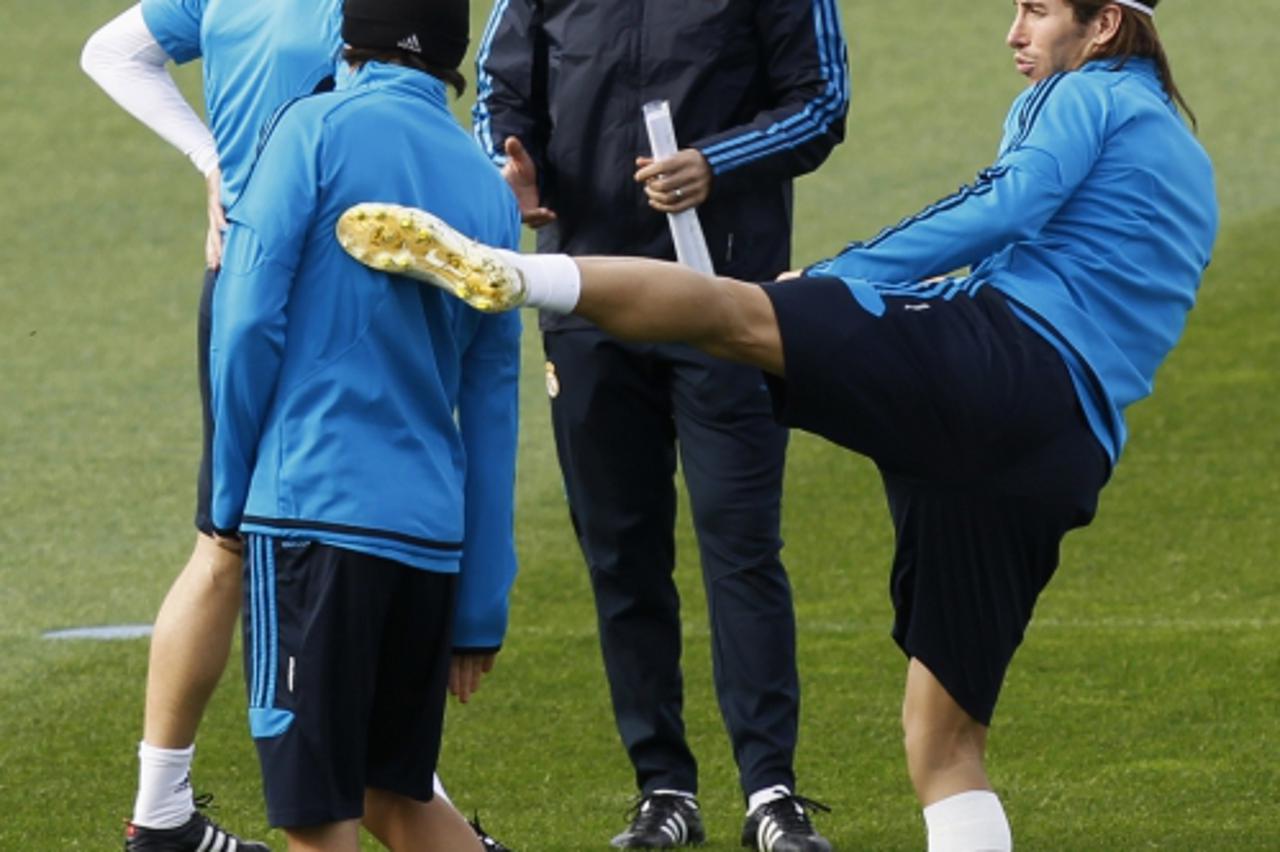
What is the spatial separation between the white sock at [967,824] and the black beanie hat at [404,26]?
163cm

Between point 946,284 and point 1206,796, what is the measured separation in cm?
194

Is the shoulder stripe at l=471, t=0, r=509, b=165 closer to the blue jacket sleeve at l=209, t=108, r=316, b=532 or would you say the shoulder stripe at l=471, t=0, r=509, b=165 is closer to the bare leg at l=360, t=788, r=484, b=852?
the blue jacket sleeve at l=209, t=108, r=316, b=532

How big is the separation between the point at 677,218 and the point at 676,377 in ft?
1.24

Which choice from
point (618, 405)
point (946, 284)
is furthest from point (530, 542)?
point (946, 284)

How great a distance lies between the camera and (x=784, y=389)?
4.45m

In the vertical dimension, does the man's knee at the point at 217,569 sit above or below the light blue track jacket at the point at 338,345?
below

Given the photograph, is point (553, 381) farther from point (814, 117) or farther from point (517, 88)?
point (814, 117)

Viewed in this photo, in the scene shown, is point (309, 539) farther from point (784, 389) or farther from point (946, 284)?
point (946, 284)

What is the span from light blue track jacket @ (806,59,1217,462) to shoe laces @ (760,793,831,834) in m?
1.20

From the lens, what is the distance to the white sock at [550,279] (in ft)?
13.6

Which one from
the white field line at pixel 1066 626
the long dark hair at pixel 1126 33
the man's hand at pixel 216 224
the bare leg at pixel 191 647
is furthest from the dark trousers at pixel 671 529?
the white field line at pixel 1066 626

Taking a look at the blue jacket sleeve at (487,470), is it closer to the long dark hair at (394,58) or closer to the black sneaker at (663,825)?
the long dark hair at (394,58)

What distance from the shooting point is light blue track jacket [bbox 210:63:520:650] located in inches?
160

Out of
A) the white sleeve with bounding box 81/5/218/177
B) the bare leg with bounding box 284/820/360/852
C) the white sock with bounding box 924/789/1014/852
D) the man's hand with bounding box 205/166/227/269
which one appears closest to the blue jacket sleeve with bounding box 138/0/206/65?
the white sleeve with bounding box 81/5/218/177
